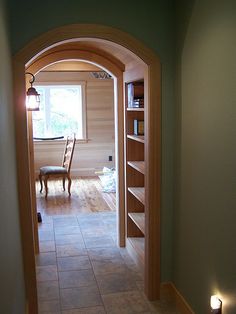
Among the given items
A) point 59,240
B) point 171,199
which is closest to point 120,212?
point 59,240

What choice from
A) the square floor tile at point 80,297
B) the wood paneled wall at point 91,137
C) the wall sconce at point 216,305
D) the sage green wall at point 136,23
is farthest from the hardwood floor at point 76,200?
the wall sconce at point 216,305

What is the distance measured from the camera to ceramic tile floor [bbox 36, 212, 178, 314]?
9.60 ft

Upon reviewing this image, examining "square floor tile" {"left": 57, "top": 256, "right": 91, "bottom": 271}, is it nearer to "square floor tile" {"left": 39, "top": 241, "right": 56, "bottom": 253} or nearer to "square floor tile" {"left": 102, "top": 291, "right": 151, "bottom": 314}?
"square floor tile" {"left": 39, "top": 241, "right": 56, "bottom": 253}

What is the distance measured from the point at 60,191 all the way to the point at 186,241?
455 cm

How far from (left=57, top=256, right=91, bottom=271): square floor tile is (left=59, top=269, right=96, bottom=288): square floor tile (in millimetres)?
89

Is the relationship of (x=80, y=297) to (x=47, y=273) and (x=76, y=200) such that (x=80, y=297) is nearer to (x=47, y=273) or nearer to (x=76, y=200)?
(x=47, y=273)

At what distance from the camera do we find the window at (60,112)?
26.3 ft

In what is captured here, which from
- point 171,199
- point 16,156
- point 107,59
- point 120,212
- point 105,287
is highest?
point 107,59

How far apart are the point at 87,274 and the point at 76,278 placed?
0.13 metres

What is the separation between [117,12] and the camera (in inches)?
106

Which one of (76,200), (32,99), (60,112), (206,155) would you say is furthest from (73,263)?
(60,112)

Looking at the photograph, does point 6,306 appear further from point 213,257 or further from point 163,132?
point 163,132

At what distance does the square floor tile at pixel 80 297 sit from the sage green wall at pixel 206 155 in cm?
71

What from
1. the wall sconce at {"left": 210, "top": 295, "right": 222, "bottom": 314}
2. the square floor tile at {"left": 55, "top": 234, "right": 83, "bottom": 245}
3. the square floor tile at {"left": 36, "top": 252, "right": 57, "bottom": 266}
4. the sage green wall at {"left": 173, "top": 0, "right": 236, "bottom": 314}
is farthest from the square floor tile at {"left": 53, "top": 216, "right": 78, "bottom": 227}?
the wall sconce at {"left": 210, "top": 295, "right": 222, "bottom": 314}
